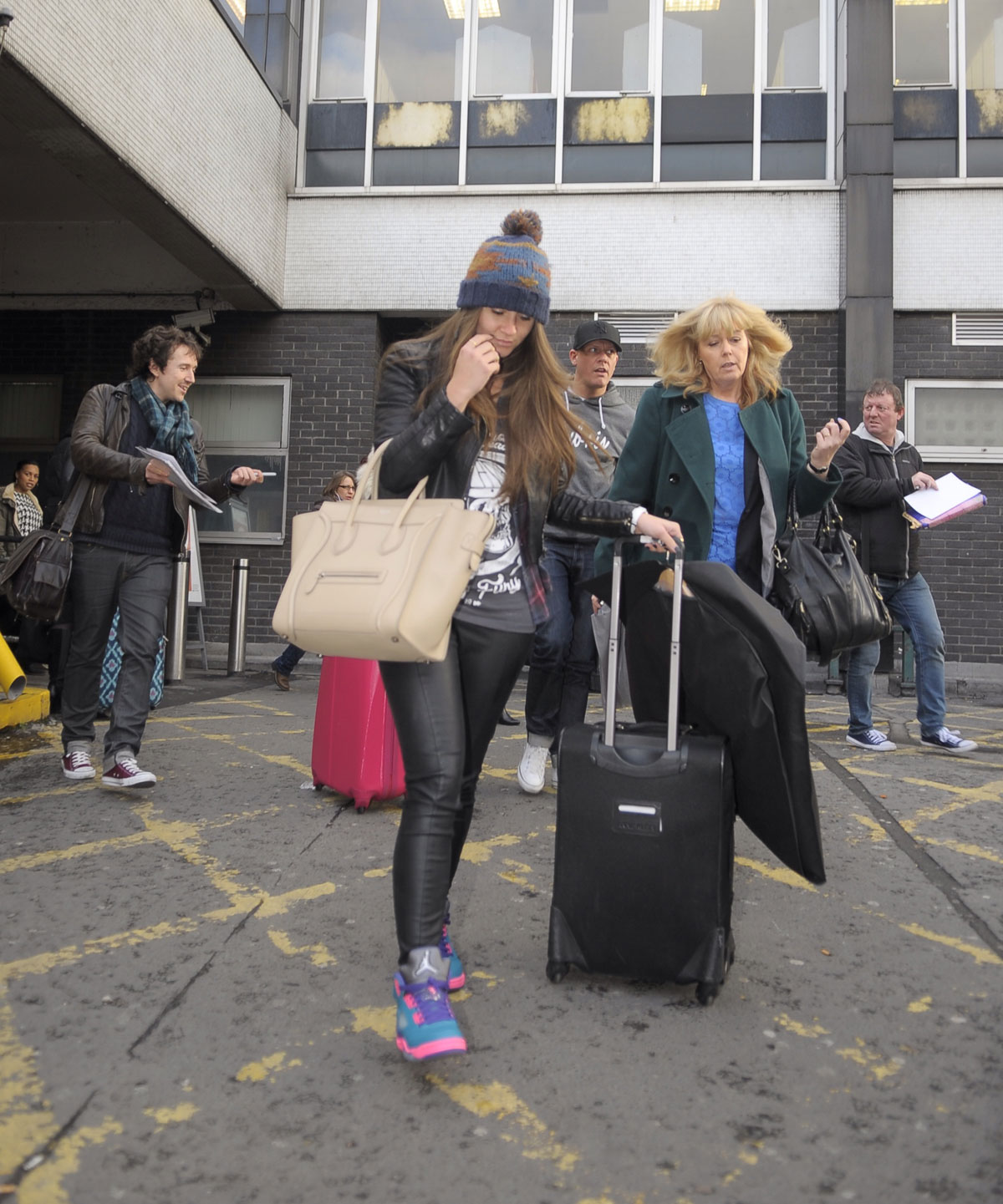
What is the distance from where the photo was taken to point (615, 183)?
10.9 metres

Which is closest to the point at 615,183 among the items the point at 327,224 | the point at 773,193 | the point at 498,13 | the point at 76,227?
the point at 773,193

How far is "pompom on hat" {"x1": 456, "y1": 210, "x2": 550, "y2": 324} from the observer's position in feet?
7.61

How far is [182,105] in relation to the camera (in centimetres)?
860

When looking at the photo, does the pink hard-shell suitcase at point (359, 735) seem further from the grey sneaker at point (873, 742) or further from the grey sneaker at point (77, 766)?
the grey sneaker at point (873, 742)

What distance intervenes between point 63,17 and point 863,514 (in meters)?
6.00

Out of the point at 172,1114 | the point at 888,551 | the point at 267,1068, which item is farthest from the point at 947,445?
the point at 172,1114

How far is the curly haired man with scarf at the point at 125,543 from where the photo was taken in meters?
4.39

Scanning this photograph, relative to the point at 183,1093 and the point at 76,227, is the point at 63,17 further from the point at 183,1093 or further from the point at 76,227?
the point at 183,1093

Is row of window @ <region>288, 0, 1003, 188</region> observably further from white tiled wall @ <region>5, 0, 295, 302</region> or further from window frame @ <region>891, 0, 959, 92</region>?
white tiled wall @ <region>5, 0, 295, 302</region>

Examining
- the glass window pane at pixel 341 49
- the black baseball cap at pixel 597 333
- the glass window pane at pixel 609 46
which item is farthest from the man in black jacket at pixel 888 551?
the glass window pane at pixel 341 49

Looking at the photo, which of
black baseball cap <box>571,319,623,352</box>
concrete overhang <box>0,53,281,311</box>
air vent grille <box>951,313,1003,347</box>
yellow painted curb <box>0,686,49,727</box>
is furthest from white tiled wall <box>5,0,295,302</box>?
air vent grille <box>951,313,1003,347</box>

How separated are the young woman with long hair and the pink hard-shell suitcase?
173cm

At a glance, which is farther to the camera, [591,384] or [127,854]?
[591,384]

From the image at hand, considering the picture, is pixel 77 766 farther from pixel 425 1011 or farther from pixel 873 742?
pixel 873 742
